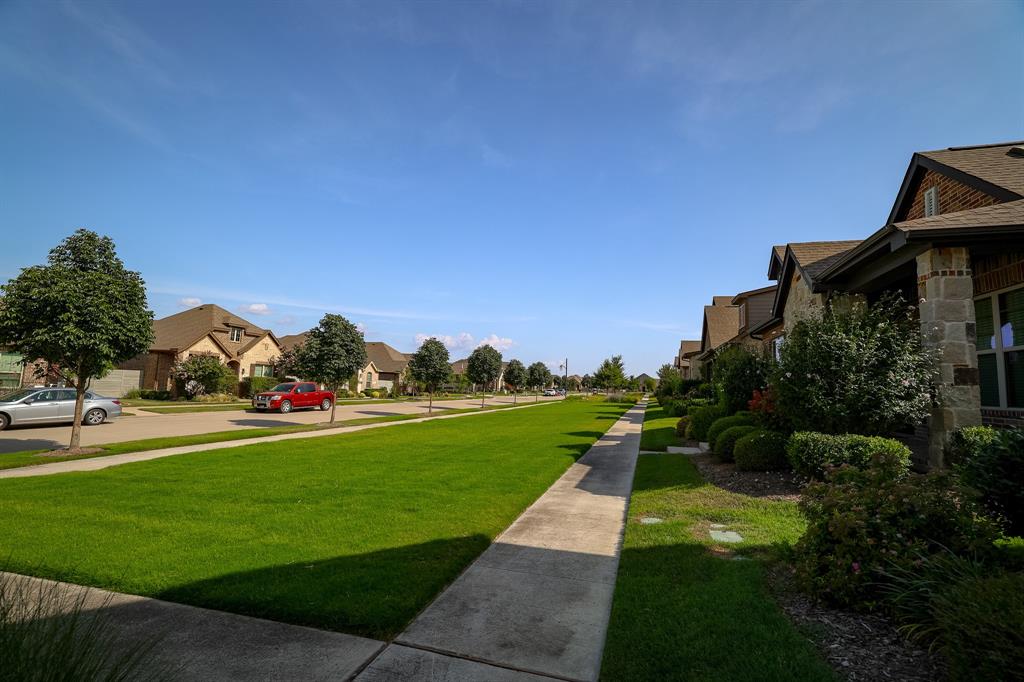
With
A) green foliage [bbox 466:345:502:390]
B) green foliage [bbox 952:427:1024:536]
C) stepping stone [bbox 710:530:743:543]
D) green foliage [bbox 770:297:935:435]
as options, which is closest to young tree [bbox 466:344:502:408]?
green foliage [bbox 466:345:502:390]

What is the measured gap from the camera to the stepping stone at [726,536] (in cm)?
568

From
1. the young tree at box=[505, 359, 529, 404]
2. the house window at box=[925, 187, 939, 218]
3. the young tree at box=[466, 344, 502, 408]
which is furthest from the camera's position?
the young tree at box=[505, 359, 529, 404]

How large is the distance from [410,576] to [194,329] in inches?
1665

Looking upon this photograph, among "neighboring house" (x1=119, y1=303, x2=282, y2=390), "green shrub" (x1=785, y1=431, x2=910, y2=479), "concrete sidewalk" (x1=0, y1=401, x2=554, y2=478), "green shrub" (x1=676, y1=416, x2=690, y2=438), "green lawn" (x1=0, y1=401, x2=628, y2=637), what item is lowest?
"concrete sidewalk" (x1=0, y1=401, x2=554, y2=478)

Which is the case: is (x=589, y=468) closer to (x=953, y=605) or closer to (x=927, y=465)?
(x=927, y=465)

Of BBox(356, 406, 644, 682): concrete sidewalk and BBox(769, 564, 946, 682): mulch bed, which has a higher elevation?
BBox(769, 564, 946, 682): mulch bed

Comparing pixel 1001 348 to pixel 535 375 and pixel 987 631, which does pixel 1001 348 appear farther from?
pixel 535 375

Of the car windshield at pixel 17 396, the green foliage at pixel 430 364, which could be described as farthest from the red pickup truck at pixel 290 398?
the car windshield at pixel 17 396

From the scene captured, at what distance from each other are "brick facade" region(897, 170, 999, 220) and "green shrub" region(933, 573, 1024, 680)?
9.42m

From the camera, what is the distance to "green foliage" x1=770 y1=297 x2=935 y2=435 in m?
7.70

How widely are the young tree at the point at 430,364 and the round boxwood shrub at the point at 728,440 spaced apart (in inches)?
934

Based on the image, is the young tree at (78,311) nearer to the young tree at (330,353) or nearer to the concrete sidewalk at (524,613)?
the young tree at (330,353)

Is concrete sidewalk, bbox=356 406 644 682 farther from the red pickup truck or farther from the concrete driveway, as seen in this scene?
Answer: the red pickup truck

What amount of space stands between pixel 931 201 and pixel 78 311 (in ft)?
65.1
